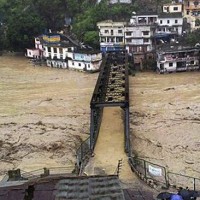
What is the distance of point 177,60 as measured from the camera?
117 feet

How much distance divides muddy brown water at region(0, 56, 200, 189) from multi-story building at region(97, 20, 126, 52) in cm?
517

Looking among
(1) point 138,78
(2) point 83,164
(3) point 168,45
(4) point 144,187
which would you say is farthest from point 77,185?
(3) point 168,45

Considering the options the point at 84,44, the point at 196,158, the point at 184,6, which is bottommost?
the point at 196,158

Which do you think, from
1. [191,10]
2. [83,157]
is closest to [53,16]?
[191,10]

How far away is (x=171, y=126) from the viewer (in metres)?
23.9

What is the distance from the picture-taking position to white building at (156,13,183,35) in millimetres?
40625

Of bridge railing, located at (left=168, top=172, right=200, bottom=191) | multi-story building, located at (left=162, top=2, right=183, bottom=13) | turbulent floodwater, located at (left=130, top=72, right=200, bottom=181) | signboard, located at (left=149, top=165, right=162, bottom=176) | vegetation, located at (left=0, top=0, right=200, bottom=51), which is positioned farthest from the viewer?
multi-story building, located at (left=162, top=2, right=183, bottom=13)

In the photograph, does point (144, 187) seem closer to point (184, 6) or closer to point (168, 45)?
point (168, 45)

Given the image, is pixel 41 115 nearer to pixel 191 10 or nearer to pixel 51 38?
pixel 51 38

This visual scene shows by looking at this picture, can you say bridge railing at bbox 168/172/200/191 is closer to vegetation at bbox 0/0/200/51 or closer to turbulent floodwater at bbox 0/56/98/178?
turbulent floodwater at bbox 0/56/98/178

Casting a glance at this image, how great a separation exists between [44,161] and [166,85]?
14938 millimetres

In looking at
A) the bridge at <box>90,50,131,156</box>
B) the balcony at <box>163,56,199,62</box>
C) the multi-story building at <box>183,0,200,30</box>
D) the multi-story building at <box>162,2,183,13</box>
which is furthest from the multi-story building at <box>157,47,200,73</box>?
the multi-story building at <box>162,2,183,13</box>

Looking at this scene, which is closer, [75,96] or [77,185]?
[77,185]

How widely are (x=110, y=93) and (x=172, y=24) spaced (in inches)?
805
